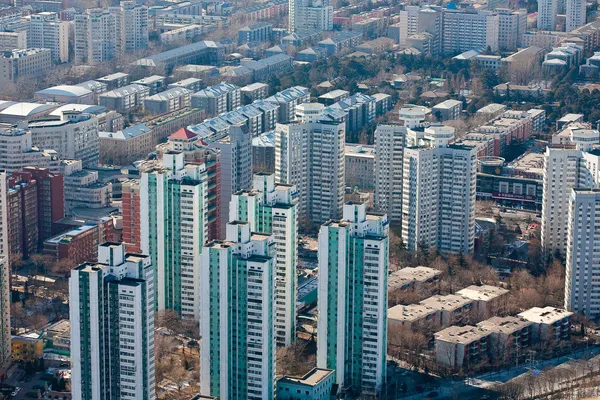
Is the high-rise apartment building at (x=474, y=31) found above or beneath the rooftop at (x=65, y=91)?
above

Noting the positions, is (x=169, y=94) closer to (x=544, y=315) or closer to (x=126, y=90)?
(x=126, y=90)

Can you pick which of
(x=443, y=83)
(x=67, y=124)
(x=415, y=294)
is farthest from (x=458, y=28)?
(x=415, y=294)

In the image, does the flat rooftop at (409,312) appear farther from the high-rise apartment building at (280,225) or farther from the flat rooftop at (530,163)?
the flat rooftop at (530,163)

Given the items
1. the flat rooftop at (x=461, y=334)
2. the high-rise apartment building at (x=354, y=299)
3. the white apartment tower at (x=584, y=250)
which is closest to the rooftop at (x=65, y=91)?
the white apartment tower at (x=584, y=250)

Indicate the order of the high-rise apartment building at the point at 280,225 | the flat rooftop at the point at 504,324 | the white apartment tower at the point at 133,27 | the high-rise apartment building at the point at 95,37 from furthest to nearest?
the white apartment tower at the point at 133,27, the high-rise apartment building at the point at 95,37, the flat rooftop at the point at 504,324, the high-rise apartment building at the point at 280,225

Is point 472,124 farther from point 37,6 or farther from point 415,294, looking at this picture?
point 37,6
